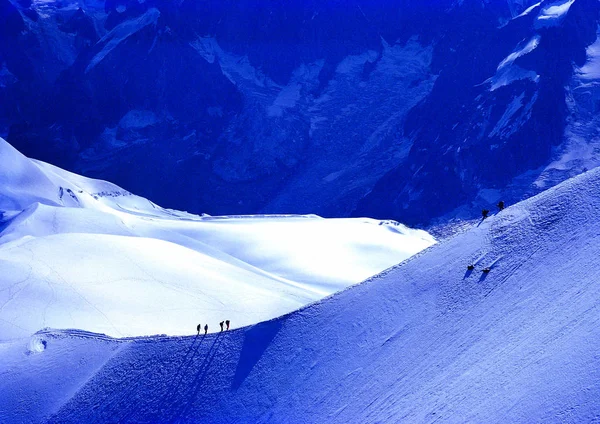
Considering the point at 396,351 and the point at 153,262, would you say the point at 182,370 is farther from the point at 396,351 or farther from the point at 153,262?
the point at 153,262

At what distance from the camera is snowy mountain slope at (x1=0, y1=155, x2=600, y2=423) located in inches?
1997

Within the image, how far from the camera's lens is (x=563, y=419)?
43344 millimetres

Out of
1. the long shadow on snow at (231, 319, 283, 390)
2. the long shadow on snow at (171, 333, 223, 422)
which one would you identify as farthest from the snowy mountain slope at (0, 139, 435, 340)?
the long shadow on snow at (231, 319, 283, 390)

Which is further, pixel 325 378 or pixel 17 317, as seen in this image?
pixel 17 317

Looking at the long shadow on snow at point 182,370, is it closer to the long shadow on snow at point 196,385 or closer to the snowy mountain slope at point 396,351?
the snowy mountain slope at point 396,351

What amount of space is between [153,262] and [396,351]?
151 feet

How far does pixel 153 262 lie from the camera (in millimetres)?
98375

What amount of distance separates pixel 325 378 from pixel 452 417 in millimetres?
9939

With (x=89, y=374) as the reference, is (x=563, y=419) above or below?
below

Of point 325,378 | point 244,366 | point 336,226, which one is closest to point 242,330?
point 244,366

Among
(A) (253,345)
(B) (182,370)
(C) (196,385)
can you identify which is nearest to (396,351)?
(A) (253,345)

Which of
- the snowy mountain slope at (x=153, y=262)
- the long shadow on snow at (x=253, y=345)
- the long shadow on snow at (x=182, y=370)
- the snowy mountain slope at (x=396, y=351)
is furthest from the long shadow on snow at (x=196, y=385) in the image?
the snowy mountain slope at (x=153, y=262)

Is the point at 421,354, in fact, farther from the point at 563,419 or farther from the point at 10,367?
the point at 10,367

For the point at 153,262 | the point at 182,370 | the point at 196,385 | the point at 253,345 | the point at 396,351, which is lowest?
the point at 396,351
